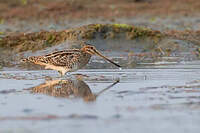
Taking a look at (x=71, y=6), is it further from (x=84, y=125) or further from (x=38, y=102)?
(x=84, y=125)

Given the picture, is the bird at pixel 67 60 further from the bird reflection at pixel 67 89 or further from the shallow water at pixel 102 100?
the bird reflection at pixel 67 89

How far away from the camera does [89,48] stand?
1202cm

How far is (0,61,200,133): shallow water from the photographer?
7574mm

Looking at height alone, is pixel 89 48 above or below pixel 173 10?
below

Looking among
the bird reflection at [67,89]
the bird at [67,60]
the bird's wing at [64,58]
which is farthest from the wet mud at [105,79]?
the bird's wing at [64,58]

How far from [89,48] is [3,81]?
1962 mm

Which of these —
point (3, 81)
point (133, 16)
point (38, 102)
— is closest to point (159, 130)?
point (38, 102)

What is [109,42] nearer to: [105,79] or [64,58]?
[64,58]

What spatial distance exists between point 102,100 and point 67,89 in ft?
3.85

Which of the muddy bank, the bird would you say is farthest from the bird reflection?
the muddy bank

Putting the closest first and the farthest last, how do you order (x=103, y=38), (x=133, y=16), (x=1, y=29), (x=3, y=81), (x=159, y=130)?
(x=159, y=130) < (x=3, y=81) < (x=103, y=38) < (x=1, y=29) < (x=133, y=16)

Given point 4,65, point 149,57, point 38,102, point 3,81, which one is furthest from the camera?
point 149,57

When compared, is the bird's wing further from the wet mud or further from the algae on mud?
the algae on mud

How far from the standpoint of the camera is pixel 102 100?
9.09 meters
